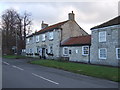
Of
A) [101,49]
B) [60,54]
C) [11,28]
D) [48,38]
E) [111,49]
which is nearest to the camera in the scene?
[111,49]

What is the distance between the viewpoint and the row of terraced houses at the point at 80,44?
23656mm

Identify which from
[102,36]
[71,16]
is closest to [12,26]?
[71,16]

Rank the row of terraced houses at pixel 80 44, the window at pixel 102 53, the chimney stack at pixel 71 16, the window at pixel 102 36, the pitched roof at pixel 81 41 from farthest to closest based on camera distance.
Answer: the chimney stack at pixel 71 16 < the pitched roof at pixel 81 41 < the window at pixel 102 36 < the window at pixel 102 53 < the row of terraced houses at pixel 80 44

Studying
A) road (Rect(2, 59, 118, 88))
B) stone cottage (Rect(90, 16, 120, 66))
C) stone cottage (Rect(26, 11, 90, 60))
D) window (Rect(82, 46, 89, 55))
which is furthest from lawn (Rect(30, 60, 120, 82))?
stone cottage (Rect(26, 11, 90, 60))

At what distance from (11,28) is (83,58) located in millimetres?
39143

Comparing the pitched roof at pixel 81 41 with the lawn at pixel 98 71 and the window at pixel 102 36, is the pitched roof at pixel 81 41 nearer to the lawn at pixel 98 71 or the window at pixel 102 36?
the window at pixel 102 36

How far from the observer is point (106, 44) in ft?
81.2

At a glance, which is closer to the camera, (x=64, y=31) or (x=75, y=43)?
(x=75, y=43)

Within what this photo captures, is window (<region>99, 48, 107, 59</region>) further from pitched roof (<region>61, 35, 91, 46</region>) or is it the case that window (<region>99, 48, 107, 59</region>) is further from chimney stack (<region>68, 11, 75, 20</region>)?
chimney stack (<region>68, 11, 75, 20</region>)

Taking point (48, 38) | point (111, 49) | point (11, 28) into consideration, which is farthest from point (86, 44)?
point (11, 28)

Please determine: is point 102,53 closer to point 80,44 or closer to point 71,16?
point 80,44

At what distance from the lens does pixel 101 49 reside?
25.5 metres

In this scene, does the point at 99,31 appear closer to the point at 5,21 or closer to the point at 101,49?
the point at 101,49

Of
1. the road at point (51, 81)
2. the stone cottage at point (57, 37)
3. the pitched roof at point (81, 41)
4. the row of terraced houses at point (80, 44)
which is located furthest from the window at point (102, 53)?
the road at point (51, 81)
